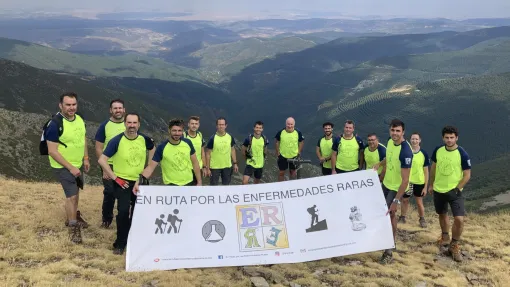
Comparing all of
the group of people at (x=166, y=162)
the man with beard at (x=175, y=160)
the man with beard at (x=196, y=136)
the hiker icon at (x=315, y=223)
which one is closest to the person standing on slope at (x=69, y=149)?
the group of people at (x=166, y=162)

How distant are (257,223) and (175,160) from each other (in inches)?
103

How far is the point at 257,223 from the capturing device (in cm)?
928

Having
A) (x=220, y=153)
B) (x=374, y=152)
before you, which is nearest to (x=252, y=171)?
(x=220, y=153)

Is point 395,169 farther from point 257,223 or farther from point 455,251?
point 257,223

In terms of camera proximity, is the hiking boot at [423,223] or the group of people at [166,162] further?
the hiking boot at [423,223]

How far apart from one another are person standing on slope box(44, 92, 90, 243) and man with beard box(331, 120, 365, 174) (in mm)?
8213

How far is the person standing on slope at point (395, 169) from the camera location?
9.77 m

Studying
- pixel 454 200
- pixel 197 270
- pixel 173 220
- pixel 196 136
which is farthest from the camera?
pixel 196 136

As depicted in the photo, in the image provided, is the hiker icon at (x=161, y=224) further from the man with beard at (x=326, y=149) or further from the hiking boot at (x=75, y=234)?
Answer: the man with beard at (x=326, y=149)

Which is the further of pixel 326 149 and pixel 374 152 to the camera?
pixel 326 149

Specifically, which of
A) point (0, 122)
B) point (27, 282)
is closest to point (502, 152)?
point (0, 122)

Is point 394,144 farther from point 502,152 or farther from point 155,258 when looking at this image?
point 502,152

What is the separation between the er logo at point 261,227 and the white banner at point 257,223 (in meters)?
0.02

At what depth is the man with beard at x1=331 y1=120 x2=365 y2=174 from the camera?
12758mm
